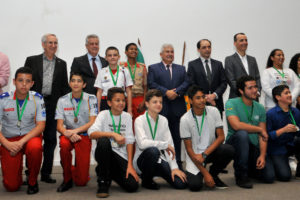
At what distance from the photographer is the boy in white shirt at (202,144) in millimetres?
2834

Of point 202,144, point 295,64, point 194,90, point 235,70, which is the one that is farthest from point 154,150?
point 295,64

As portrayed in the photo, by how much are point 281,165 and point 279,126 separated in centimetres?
41

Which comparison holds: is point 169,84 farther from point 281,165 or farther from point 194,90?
point 281,165

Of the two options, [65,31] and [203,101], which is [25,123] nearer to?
[203,101]

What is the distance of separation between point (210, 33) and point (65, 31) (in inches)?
96.1

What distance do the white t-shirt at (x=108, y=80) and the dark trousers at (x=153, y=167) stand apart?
3.57ft

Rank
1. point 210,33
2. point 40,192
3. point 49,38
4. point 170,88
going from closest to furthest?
point 40,192 → point 49,38 → point 170,88 → point 210,33

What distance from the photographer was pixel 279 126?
3.29 metres

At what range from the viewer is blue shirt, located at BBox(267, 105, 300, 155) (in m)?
3.28

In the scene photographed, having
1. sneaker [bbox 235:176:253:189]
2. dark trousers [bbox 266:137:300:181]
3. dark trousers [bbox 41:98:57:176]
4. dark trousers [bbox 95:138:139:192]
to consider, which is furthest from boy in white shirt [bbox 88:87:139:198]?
dark trousers [bbox 266:137:300:181]

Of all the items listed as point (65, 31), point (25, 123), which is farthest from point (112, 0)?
point (25, 123)

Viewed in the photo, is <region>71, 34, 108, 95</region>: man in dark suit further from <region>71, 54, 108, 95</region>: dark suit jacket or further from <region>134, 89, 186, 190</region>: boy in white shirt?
<region>134, 89, 186, 190</region>: boy in white shirt

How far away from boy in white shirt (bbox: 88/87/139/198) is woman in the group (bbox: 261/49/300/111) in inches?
80.5

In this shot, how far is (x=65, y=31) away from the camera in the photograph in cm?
493
